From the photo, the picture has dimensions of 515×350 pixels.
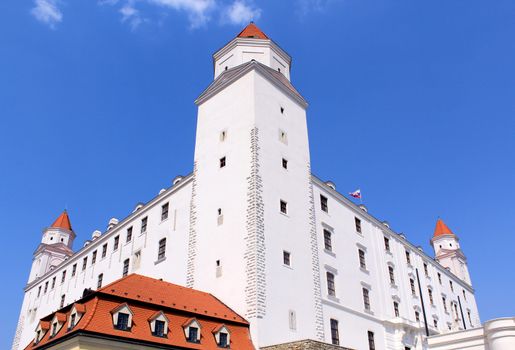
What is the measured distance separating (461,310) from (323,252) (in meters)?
29.3

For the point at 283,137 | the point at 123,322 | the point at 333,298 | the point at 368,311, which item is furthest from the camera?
the point at 368,311

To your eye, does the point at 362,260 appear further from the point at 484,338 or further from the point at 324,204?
the point at 484,338

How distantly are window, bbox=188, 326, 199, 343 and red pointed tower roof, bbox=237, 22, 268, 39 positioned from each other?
24718 mm

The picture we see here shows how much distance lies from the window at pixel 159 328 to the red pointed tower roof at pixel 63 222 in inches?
1681

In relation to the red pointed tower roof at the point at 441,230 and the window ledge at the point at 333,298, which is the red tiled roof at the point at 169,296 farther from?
the red pointed tower roof at the point at 441,230

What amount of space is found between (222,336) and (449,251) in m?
48.9

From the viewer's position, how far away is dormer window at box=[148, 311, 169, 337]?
20.3 metres

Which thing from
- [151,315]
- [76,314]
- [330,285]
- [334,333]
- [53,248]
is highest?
[53,248]

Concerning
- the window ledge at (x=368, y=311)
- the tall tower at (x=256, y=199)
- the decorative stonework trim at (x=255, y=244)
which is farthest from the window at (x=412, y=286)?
the decorative stonework trim at (x=255, y=244)

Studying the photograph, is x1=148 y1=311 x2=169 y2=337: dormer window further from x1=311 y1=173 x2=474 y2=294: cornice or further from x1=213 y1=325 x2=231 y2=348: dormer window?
x1=311 y1=173 x2=474 y2=294: cornice

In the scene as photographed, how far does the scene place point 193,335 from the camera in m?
21.7

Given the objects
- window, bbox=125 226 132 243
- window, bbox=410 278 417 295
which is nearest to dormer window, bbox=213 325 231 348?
window, bbox=125 226 132 243

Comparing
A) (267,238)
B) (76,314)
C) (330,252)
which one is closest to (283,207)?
(267,238)

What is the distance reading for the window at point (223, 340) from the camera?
22.6 meters
